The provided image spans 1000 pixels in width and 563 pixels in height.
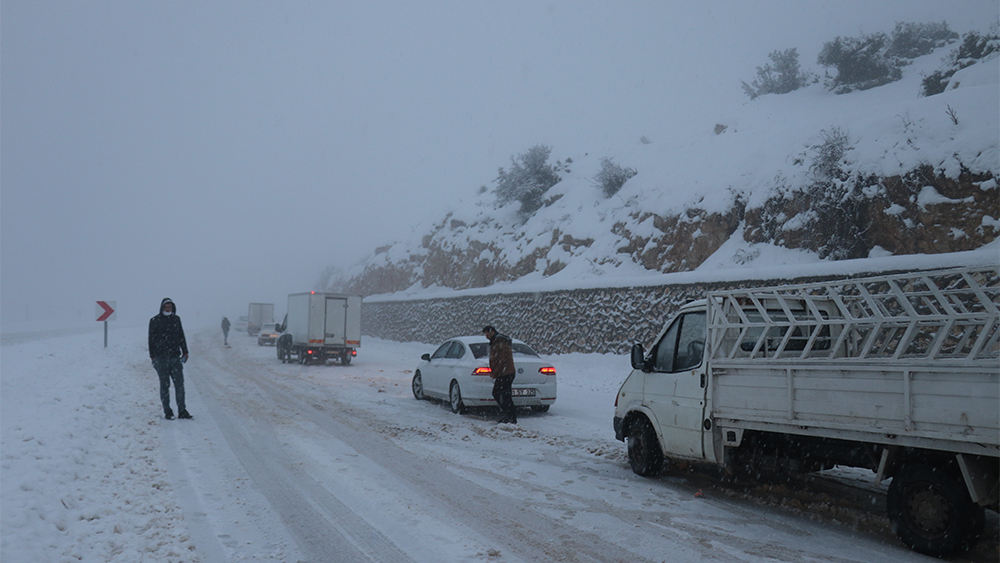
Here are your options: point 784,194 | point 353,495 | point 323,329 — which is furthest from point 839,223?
point 323,329

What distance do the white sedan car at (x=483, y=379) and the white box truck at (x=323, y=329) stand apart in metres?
13.3

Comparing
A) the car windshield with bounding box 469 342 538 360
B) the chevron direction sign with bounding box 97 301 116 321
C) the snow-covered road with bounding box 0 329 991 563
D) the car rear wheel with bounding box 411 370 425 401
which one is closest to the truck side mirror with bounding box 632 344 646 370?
the snow-covered road with bounding box 0 329 991 563

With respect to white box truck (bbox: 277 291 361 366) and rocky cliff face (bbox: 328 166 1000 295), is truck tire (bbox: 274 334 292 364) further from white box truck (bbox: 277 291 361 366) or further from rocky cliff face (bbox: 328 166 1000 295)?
rocky cliff face (bbox: 328 166 1000 295)

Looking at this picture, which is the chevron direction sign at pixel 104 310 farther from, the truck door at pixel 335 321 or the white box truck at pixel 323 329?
the truck door at pixel 335 321

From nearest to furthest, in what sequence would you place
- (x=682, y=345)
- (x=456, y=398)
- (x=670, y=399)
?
1. (x=670, y=399)
2. (x=682, y=345)
3. (x=456, y=398)

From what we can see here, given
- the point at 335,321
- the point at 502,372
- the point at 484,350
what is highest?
the point at 335,321

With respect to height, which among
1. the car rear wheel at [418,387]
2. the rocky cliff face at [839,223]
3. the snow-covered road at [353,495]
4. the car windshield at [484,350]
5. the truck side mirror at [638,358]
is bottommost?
the snow-covered road at [353,495]

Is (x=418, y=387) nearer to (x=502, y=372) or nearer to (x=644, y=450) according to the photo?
(x=502, y=372)

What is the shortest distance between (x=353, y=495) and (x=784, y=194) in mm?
15577

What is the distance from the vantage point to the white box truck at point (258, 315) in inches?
1896

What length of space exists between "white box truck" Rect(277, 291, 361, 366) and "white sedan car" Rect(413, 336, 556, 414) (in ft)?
43.8

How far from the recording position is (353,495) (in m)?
6.26

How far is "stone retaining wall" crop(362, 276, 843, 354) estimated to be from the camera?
16.6 meters

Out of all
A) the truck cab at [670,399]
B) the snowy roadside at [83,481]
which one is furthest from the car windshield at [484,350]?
the snowy roadside at [83,481]
